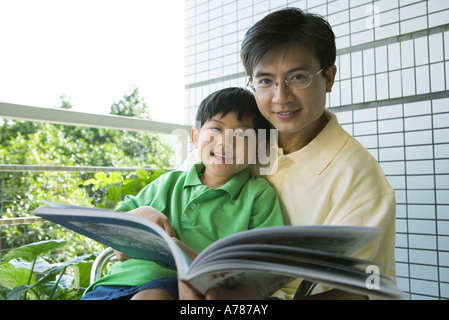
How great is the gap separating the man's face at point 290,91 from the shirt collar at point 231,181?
19 cm

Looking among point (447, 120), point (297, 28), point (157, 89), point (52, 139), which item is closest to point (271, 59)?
point (297, 28)

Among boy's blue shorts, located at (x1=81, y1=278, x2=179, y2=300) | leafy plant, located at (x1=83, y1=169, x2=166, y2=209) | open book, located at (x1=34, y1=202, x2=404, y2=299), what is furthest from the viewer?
leafy plant, located at (x1=83, y1=169, x2=166, y2=209)

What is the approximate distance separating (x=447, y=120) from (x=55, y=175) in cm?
199

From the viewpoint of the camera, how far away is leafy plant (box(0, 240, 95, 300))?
4.76 ft

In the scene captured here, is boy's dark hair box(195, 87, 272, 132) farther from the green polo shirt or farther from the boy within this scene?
the green polo shirt

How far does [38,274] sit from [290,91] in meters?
1.62

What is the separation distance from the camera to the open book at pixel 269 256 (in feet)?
1.64

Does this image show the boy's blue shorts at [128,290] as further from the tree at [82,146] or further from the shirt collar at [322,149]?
the tree at [82,146]

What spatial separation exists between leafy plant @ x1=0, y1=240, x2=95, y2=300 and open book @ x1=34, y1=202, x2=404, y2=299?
97cm

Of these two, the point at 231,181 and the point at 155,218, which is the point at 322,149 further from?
the point at 155,218

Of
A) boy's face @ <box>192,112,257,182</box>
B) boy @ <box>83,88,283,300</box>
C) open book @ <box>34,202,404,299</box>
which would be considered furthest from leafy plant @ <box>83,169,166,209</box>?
open book @ <box>34,202,404,299</box>

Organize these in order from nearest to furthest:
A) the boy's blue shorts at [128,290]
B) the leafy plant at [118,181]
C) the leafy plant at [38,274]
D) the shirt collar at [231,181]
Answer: the boy's blue shorts at [128,290]
the shirt collar at [231,181]
the leafy plant at [38,274]
the leafy plant at [118,181]

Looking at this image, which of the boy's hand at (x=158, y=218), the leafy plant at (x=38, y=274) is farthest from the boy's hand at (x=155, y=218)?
the leafy plant at (x=38, y=274)

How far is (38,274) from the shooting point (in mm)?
1886
